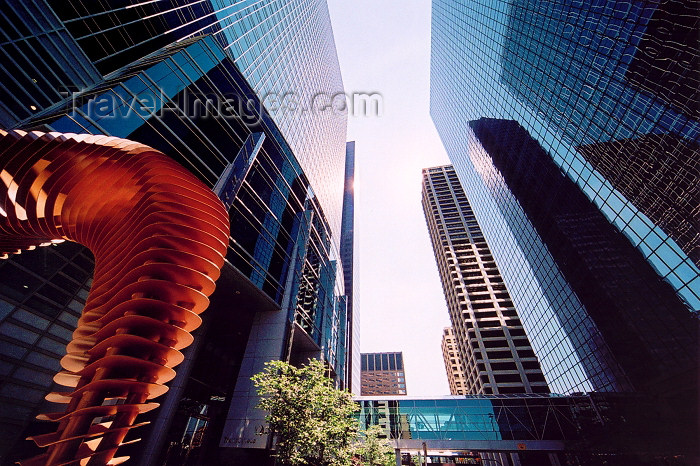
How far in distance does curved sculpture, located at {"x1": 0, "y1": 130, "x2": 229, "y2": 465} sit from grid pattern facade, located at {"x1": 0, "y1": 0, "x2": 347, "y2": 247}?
49.2ft

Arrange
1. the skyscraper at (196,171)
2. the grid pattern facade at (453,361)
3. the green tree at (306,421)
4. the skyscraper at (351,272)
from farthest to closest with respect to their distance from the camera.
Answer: the grid pattern facade at (453,361)
the skyscraper at (351,272)
the green tree at (306,421)
the skyscraper at (196,171)

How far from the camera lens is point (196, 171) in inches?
814

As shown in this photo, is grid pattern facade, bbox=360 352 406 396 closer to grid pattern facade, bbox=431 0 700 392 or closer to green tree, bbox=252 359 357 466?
grid pattern facade, bbox=431 0 700 392

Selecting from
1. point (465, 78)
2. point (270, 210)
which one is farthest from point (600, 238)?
point (465, 78)

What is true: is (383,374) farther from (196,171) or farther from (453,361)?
(196,171)

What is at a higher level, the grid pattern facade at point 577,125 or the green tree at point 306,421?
the grid pattern facade at point 577,125

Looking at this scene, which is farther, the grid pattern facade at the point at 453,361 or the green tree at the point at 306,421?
the grid pattern facade at the point at 453,361

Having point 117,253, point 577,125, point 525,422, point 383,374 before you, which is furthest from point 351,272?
point 117,253

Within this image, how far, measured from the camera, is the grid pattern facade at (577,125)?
2344 centimetres

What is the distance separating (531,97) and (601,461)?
42.8m

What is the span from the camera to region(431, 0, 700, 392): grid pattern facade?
76.9 ft

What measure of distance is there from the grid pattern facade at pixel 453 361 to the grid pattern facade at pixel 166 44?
77.4 m

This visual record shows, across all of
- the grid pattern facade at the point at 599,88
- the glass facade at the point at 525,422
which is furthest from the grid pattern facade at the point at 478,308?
the grid pattern facade at the point at 599,88

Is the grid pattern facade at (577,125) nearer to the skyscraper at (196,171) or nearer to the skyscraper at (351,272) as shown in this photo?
the skyscraper at (196,171)
